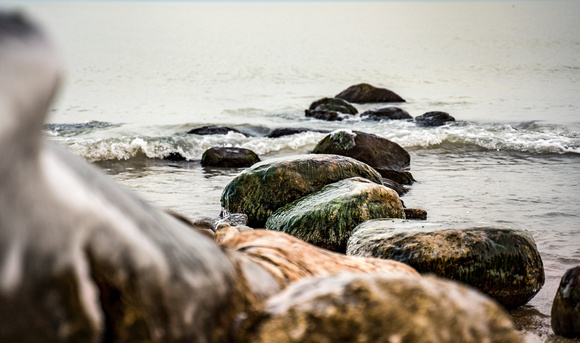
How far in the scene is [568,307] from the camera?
4.02 meters

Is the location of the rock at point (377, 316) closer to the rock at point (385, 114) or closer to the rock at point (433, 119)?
the rock at point (433, 119)

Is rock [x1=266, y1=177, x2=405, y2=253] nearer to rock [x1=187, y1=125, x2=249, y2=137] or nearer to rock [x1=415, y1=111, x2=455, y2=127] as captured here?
rock [x1=187, y1=125, x2=249, y2=137]

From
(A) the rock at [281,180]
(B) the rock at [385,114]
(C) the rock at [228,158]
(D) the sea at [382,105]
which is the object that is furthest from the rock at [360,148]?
(B) the rock at [385,114]

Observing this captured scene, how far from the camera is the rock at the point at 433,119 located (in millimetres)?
17059

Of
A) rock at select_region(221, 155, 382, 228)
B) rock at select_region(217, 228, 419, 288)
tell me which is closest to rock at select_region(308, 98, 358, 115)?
rock at select_region(221, 155, 382, 228)

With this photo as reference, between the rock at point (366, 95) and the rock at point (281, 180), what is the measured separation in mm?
14983

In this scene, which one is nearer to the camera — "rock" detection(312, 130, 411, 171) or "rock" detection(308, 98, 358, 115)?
"rock" detection(312, 130, 411, 171)

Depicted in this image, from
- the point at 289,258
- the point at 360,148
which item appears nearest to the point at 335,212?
the point at 289,258

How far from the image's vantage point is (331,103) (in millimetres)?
20016

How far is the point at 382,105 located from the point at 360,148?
1284 centimetres

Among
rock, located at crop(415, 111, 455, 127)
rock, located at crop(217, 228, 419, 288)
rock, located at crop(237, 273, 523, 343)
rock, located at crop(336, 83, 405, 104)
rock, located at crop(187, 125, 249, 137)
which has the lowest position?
rock, located at crop(187, 125, 249, 137)

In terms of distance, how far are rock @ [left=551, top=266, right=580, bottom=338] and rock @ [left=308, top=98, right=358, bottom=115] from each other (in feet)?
50.7

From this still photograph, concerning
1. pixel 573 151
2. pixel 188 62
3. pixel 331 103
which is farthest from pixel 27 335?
pixel 188 62

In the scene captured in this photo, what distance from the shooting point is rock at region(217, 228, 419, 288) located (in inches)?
90.5
